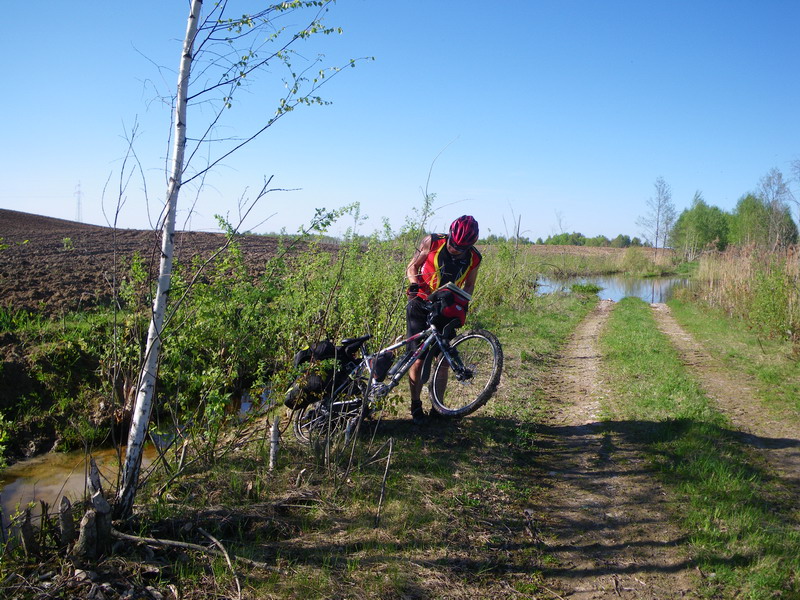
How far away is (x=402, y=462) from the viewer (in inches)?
175

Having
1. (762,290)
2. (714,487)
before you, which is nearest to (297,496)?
(714,487)

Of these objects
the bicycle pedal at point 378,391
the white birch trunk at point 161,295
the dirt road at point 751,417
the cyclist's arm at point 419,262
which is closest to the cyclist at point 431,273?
the cyclist's arm at point 419,262

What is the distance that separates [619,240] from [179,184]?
90749 mm

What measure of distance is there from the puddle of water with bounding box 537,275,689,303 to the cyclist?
18299 mm

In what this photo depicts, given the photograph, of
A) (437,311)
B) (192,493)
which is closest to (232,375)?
(192,493)

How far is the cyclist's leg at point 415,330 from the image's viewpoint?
16.8 feet

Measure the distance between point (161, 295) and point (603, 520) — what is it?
3199 millimetres

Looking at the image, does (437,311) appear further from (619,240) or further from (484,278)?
(619,240)

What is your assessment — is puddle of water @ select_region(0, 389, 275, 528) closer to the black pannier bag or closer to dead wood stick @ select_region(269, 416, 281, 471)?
the black pannier bag

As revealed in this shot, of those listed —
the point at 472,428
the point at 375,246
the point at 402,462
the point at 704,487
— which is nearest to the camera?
the point at 704,487

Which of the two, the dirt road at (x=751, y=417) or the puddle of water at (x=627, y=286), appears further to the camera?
the puddle of water at (x=627, y=286)

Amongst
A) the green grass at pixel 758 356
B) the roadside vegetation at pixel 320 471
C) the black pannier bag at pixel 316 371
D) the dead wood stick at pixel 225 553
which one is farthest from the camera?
the green grass at pixel 758 356

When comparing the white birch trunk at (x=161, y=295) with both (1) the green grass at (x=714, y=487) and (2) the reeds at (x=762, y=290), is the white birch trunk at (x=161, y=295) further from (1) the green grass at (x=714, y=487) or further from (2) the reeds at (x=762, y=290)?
(2) the reeds at (x=762, y=290)

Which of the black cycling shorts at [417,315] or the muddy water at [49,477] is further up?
the black cycling shorts at [417,315]
